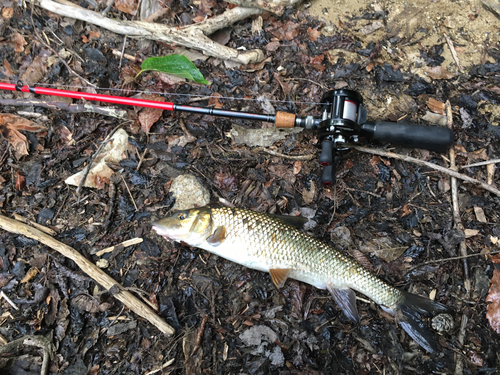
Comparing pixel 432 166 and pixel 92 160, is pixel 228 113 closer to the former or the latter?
pixel 92 160

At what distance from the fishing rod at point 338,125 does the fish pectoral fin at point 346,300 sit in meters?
1.14

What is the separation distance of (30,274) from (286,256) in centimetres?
280

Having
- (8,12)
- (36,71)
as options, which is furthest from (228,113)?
(8,12)

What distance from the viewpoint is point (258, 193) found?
375cm

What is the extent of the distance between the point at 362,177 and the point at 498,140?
182cm

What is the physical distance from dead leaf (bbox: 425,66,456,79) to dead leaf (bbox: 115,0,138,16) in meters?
4.21

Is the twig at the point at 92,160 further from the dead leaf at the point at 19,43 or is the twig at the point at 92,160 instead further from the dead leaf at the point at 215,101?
the dead leaf at the point at 19,43

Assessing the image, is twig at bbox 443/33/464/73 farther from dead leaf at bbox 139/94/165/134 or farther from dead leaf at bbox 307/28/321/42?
dead leaf at bbox 139/94/165/134

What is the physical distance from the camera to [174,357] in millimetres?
3131

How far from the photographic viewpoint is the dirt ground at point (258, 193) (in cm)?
Result: 322

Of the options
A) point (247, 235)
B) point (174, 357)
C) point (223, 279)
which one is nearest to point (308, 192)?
point (247, 235)

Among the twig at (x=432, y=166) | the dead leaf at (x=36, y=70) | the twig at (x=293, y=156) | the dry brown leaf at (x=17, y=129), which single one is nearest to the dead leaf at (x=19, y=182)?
the dry brown leaf at (x=17, y=129)

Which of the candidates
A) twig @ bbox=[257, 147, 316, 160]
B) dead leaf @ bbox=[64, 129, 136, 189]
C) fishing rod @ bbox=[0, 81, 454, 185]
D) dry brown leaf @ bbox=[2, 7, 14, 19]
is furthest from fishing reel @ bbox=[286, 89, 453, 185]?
dry brown leaf @ bbox=[2, 7, 14, 19]

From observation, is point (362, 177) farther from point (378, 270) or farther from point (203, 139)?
point (203, 139)
